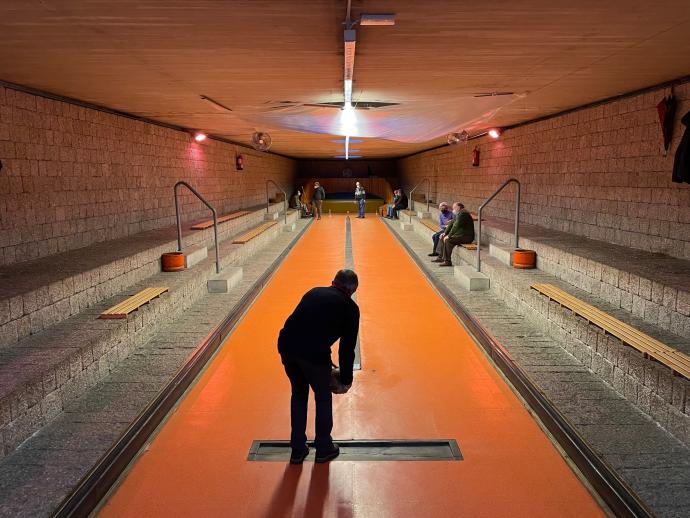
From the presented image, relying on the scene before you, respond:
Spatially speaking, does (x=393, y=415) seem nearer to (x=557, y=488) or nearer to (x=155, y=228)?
(x=557, y=488)

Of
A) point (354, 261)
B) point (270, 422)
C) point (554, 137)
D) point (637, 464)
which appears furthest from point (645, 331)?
point (354, 261)

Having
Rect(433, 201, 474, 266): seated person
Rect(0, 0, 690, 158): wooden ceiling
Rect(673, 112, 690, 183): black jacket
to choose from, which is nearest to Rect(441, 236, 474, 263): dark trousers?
Rect(433, 201, 474, 266): seated person

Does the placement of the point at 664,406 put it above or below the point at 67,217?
below

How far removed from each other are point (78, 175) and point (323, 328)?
5.57 m

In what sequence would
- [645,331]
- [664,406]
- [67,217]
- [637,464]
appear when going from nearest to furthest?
1. [637,464]
2. [664,406]
3. [645,331]
4. [67,217]

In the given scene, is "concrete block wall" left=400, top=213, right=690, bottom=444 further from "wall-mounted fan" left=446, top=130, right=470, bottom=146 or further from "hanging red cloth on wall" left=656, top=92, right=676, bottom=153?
"wall-mounted fan" left=446, top=130, right=470, bottom=146

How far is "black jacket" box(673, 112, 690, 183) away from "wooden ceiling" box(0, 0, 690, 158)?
615 mm

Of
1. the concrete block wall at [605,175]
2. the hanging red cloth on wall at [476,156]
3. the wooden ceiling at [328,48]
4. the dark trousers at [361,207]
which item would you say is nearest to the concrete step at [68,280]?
the wooden ceiling at [328,48]

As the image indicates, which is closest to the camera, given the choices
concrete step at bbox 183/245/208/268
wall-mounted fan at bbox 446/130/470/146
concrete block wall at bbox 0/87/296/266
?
concrete block wall at bbox 0/87/296/266

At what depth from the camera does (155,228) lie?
946 cm

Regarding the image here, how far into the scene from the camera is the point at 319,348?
9.63 feet

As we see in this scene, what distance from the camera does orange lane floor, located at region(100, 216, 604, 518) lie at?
8.87 feet

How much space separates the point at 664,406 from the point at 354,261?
7121 millimetres

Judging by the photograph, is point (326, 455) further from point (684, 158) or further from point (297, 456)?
point (684, 158)
